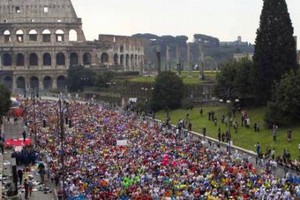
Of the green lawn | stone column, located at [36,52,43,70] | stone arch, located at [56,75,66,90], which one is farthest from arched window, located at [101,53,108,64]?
the green lawn

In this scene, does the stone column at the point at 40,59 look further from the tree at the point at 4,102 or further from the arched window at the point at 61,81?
the tree at the point at 4,102

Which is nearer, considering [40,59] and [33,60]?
[40,59]

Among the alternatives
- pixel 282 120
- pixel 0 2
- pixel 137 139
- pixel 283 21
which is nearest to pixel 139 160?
pixel 137 139

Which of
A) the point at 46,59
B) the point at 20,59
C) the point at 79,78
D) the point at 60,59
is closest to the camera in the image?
the point at 79,78

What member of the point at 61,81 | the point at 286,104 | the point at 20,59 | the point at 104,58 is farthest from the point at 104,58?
the point at 286,104

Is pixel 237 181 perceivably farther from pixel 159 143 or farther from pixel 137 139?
pixel 137 139

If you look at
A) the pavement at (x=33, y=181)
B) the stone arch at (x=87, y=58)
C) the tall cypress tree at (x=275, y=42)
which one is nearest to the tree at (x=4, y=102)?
the pavement at (x=33, y=181)

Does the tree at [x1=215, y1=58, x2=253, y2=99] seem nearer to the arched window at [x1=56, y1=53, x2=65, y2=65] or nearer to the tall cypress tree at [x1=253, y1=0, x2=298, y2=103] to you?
the tall cypress tree at [x1=253, y1=0, x2=298, y2=103]

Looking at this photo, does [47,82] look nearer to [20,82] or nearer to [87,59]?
[20,82]
